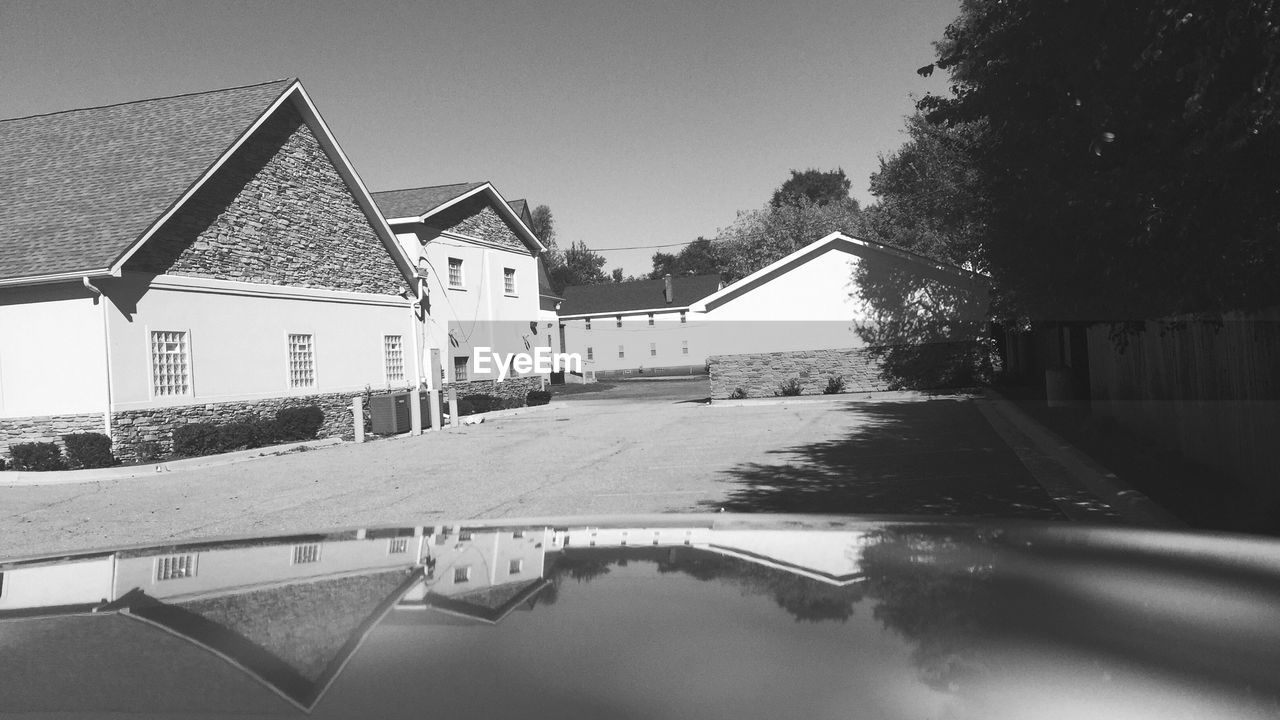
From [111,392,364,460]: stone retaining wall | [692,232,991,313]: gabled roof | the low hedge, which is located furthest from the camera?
[692,232,991,313]: gabled roof

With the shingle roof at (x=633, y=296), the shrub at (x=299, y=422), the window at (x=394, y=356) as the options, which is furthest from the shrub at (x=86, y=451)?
the shingle roof at (x=633, y=296)

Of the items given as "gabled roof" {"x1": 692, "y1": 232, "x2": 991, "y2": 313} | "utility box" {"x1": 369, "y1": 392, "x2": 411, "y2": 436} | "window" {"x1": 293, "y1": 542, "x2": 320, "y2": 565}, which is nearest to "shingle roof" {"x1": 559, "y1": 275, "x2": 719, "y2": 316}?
"gabled roof" {"x1": 692, "y1": 232, "x2": 991, "y2": 313}

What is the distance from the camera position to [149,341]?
682 inches

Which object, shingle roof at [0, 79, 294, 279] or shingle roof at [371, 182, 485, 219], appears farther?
shingle roof at [371, 182, 485, 219]

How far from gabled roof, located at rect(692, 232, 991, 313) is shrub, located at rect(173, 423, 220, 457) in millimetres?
16150

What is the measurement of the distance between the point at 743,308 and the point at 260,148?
15.5 m

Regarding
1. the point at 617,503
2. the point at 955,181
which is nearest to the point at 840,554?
the point at 617,503

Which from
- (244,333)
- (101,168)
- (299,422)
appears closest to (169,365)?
(244,333)

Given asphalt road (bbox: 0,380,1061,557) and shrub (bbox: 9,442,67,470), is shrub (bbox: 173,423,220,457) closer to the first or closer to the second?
asphalt road (bbox: 0,380,1061,557)

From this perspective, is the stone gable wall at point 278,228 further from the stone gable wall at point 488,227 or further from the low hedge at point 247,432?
the stone gable wall at point 488,227

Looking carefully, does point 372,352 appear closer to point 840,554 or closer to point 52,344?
point 52,344

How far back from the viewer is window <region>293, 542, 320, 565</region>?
2919 millimetres

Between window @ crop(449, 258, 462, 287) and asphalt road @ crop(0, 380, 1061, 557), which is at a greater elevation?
window @ crop(449, 258, 462, 287)

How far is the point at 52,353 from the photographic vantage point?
1652cm
